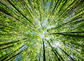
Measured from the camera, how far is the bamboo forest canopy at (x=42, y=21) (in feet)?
9.25

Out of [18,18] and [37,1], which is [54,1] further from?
[18,18]

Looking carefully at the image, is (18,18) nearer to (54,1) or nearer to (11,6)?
(11,6)

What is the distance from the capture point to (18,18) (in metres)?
4.66

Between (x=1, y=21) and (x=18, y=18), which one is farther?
(x=18, y=18)

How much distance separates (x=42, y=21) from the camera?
769 centimetres

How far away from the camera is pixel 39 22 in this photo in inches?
304

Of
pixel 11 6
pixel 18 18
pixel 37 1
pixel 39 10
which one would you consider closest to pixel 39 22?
pixel 39 10

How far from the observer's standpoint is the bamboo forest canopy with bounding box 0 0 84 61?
2820 millimetres

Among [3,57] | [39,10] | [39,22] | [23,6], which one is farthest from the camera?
[39,22]

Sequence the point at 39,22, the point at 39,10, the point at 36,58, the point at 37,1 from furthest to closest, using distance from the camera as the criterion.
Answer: the point at 39,22 < the point at 39,10 < the point at 37,1 < the point at 36,58

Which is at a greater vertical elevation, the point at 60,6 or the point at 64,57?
the point at 60,6

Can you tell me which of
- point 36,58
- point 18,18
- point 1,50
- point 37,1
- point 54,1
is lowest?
point 36,58

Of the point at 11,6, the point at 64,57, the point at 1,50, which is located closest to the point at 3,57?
the point at 1,50

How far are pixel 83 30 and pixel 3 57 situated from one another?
207 inches
